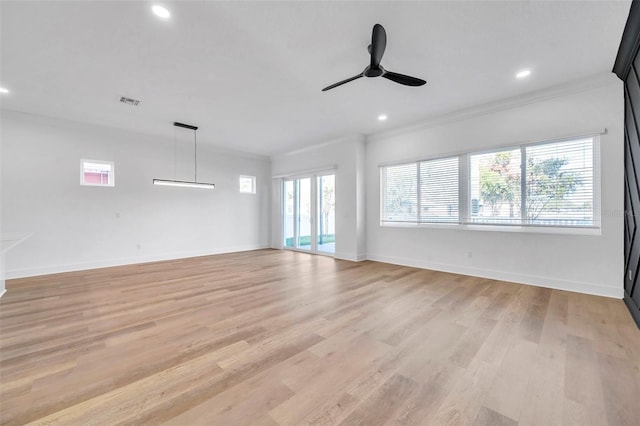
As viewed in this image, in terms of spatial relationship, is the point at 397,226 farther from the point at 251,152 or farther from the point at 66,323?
the point at 66,323

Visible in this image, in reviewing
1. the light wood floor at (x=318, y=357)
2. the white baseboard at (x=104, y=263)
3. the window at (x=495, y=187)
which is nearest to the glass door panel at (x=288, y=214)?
the white baseboard at (x=104, y=263)

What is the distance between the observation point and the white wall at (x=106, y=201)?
15.9 feet

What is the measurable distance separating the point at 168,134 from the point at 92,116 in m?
1.43

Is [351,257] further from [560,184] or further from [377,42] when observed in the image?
[377,42]

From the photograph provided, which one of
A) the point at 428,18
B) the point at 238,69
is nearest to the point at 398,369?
the point at 428,18

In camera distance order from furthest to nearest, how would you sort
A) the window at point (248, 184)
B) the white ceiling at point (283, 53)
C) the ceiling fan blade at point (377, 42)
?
the window at point (248, 184), the white ceiling at point (283, 53), the ceiling fan blade at point (377, 42)

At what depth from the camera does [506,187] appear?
446cm

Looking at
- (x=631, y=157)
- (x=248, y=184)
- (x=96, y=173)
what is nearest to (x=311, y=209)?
(x=248, y=184)

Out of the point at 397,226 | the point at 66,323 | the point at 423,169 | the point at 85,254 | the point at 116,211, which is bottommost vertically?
the point at 66,323

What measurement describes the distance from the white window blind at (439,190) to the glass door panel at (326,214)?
229 centimetres

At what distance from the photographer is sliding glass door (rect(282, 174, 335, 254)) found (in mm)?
7172

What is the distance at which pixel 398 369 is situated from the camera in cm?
197

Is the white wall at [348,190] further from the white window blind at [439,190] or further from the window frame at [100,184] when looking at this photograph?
the window frame at [100,184]

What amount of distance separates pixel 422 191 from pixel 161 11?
5.03 m
